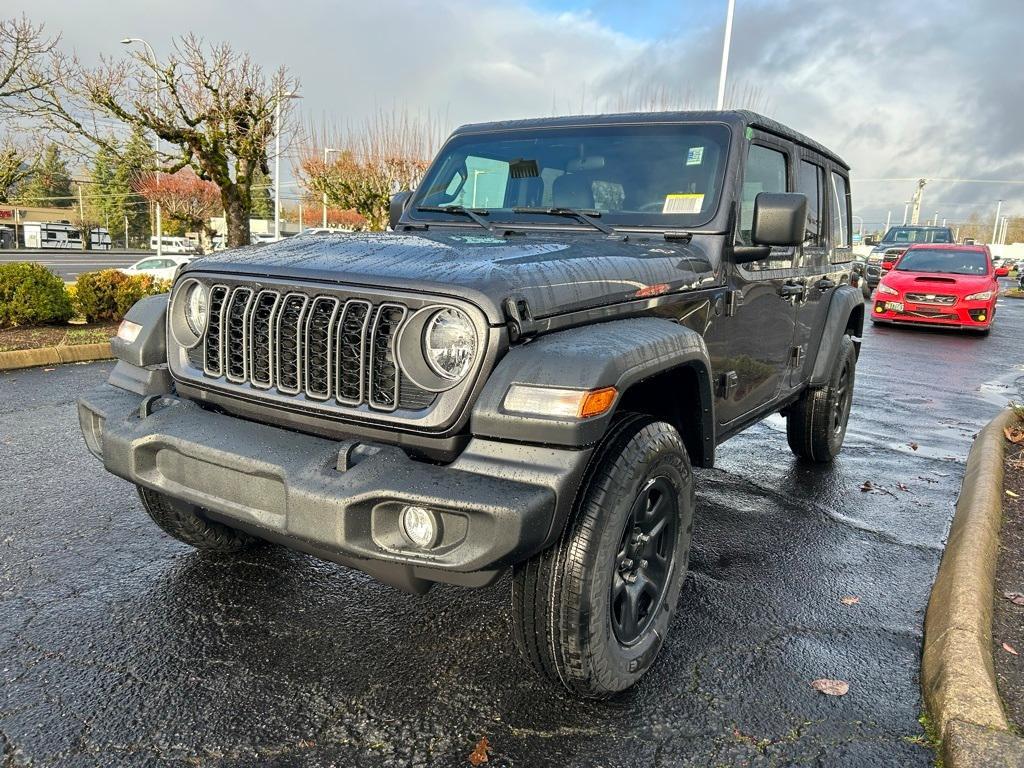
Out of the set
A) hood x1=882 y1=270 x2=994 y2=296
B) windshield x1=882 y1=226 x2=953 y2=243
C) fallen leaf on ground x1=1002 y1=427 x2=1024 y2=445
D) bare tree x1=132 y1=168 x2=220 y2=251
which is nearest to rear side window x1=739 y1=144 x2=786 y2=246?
fallen leaf on ground x1=1002 y1=427 x2=1024 y2=445

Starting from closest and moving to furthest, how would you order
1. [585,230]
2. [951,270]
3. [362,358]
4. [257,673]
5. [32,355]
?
1. [362,358]
2. [257,673]
3. [585,230]
4. [32,355]
5. [951,270]

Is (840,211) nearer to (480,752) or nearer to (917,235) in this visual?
(480,752)

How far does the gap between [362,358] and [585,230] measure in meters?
1.38

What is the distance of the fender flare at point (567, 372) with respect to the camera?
2.07m

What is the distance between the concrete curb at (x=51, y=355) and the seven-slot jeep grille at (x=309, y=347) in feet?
18.2

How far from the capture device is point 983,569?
3.22 metres

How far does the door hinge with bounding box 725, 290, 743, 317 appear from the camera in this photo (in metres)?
3.34

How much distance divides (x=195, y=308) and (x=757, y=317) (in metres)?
2.44

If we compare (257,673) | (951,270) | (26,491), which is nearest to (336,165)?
(951,270)

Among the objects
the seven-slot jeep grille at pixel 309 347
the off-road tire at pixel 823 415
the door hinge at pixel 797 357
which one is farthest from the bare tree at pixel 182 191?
the seven-slot jeep grille at pixel 309 347

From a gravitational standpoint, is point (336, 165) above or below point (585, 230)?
above

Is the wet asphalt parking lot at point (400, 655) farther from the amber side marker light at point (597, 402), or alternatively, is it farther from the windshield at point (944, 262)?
the windshield at point (944, 262)

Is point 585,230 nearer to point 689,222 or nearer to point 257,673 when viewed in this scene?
point 689,222

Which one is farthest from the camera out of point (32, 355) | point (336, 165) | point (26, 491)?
point (336, 165)
